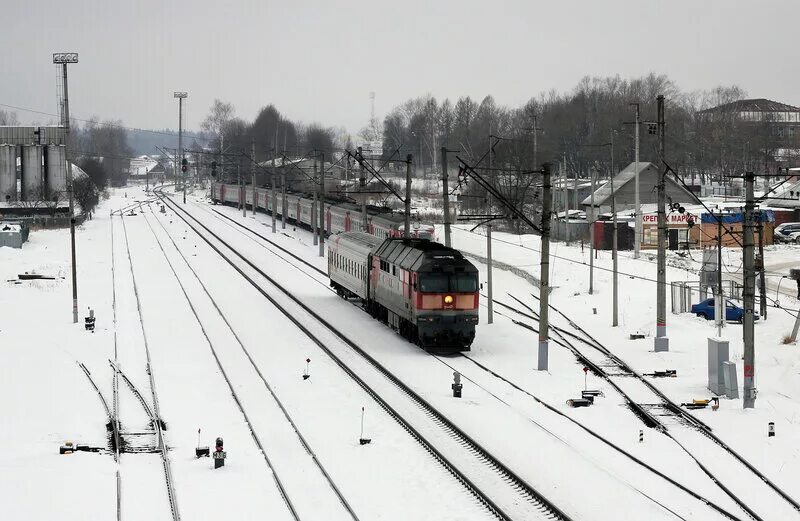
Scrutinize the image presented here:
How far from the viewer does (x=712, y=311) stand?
131ft

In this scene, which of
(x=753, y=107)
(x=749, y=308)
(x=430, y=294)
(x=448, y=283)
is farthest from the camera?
(x=753, y=107)

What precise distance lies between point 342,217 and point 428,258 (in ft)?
116

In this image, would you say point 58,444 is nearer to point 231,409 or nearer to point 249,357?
point 231,409


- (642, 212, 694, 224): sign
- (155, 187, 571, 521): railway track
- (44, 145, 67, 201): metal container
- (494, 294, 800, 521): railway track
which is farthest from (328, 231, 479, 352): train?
(44, 145, 67, 201): metal container

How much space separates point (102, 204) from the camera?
484 feet

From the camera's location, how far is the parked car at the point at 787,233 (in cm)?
6958

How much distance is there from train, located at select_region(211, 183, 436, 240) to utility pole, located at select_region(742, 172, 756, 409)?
84.8 ft

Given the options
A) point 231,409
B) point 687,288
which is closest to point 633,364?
point 687,288

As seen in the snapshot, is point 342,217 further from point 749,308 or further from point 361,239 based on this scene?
point 749,308

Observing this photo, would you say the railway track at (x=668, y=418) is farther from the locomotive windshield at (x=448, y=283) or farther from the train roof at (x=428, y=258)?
the train roof at (x=428, y=258)

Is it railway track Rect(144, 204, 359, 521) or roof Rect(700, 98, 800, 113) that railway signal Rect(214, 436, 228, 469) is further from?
roof Rect(700, 98, 800, 113)

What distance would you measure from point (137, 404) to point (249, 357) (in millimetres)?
6931

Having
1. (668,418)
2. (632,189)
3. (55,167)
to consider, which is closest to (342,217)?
(632,189)

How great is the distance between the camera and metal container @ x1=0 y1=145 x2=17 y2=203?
11794cm
